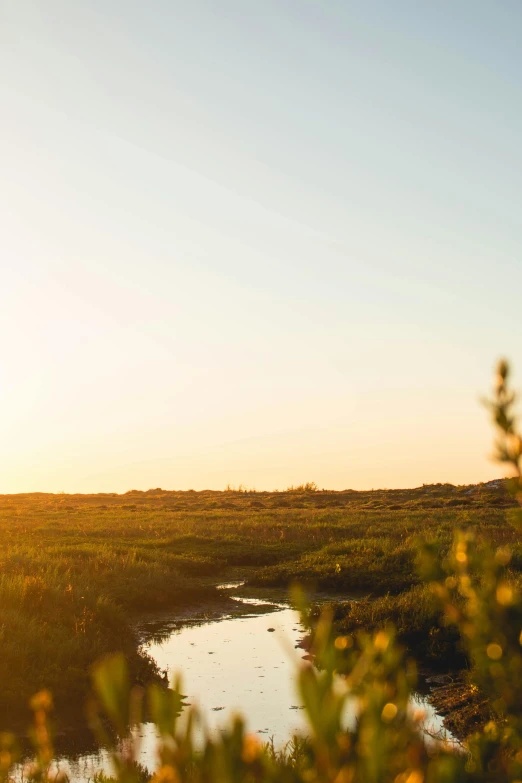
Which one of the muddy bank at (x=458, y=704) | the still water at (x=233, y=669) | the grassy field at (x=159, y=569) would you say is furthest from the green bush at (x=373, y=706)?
the grassy field at (x=159, y=569)

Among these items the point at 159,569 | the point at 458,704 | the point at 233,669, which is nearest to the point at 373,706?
the point at 458,704

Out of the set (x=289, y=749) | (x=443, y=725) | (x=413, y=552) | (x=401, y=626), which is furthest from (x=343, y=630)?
(x=413, y=552)

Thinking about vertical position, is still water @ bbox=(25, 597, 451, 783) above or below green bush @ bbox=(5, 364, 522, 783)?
below

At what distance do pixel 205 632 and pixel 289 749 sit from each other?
7.98 m

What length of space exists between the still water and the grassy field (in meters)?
0.94

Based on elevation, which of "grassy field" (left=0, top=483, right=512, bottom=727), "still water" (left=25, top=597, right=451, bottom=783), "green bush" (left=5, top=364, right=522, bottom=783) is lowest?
"still water" (left=25, top=597, right=451, bottom=783)

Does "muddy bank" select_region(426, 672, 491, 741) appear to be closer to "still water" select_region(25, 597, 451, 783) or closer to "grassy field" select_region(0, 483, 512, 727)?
"still water" select_region(25, 597, 451, 783)

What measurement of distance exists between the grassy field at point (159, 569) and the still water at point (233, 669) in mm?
940

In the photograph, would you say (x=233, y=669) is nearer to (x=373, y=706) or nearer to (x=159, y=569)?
(x=159, y=569)

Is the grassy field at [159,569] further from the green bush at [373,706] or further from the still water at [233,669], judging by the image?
the green bush at [373,706]

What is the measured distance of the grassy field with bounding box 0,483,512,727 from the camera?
1207 centimetres

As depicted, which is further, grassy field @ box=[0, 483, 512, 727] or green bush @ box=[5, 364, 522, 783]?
A: grassy field @ box=[0, 483, 512, 727]

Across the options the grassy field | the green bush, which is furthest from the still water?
the green bush

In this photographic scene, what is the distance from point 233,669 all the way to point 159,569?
330 inches
